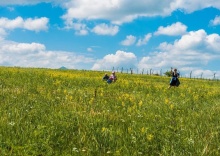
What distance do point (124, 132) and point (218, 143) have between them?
2.06 metres

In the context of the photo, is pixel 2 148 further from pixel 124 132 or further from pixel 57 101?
pixel 57 101

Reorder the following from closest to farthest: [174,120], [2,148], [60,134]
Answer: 1. [2,148]
2. [60,134]
3. [174,120]

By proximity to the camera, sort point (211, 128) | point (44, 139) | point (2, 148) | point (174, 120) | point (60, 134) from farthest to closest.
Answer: point (174, 120)
point (211, 128)
point (60, 134)
point (44, 139)
point (2, 148)

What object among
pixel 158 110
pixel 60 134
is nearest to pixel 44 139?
pixel 60 134

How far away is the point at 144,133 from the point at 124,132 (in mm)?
460

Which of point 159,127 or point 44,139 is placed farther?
point 159,127

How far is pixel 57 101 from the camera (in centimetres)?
1163

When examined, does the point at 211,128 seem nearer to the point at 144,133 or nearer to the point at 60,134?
the point at 144,133

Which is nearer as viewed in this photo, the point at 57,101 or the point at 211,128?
the point at 211,128

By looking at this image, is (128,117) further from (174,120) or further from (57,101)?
(57,101)

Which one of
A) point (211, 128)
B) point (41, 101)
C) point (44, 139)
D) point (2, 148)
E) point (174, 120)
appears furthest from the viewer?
point (41, 101)

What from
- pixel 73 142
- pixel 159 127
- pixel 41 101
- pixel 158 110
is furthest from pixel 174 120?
pixel 41 101

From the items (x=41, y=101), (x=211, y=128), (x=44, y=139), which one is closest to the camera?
(x=44, y=139)

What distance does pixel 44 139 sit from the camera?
22.5 ft
